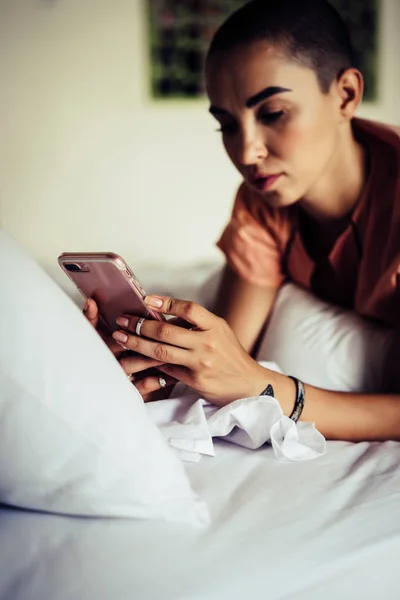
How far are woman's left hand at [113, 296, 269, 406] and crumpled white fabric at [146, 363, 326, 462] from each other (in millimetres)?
27

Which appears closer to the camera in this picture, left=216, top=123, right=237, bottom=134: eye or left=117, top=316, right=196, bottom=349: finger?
left=117, top=316, right=196, bottom=349: finger

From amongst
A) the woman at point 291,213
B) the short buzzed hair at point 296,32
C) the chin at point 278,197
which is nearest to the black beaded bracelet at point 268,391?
the woman at point 291,213

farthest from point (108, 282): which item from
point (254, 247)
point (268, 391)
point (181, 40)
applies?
point (181, 40)

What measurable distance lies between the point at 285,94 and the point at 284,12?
0.42 feet

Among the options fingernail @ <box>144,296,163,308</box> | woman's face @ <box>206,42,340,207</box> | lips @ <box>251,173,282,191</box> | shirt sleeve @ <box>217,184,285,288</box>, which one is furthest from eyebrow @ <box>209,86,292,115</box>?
fingernail @ <box>144,296,163,308</box>

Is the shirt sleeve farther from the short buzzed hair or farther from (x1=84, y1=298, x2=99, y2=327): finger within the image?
(x1=84, y1=298, x2=99, y2=327): finger

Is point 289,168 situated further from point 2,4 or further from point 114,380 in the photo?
point 2,4

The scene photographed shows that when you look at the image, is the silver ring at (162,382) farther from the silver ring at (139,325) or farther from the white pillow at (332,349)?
the white pillow at (332,349)

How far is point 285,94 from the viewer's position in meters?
0.86

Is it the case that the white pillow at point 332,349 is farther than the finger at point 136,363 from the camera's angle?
Yes

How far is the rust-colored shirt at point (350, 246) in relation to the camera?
896 mm

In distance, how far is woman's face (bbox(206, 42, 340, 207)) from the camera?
0.85 m

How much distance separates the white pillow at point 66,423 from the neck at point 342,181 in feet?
1.93

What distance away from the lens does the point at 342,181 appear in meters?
0.99
